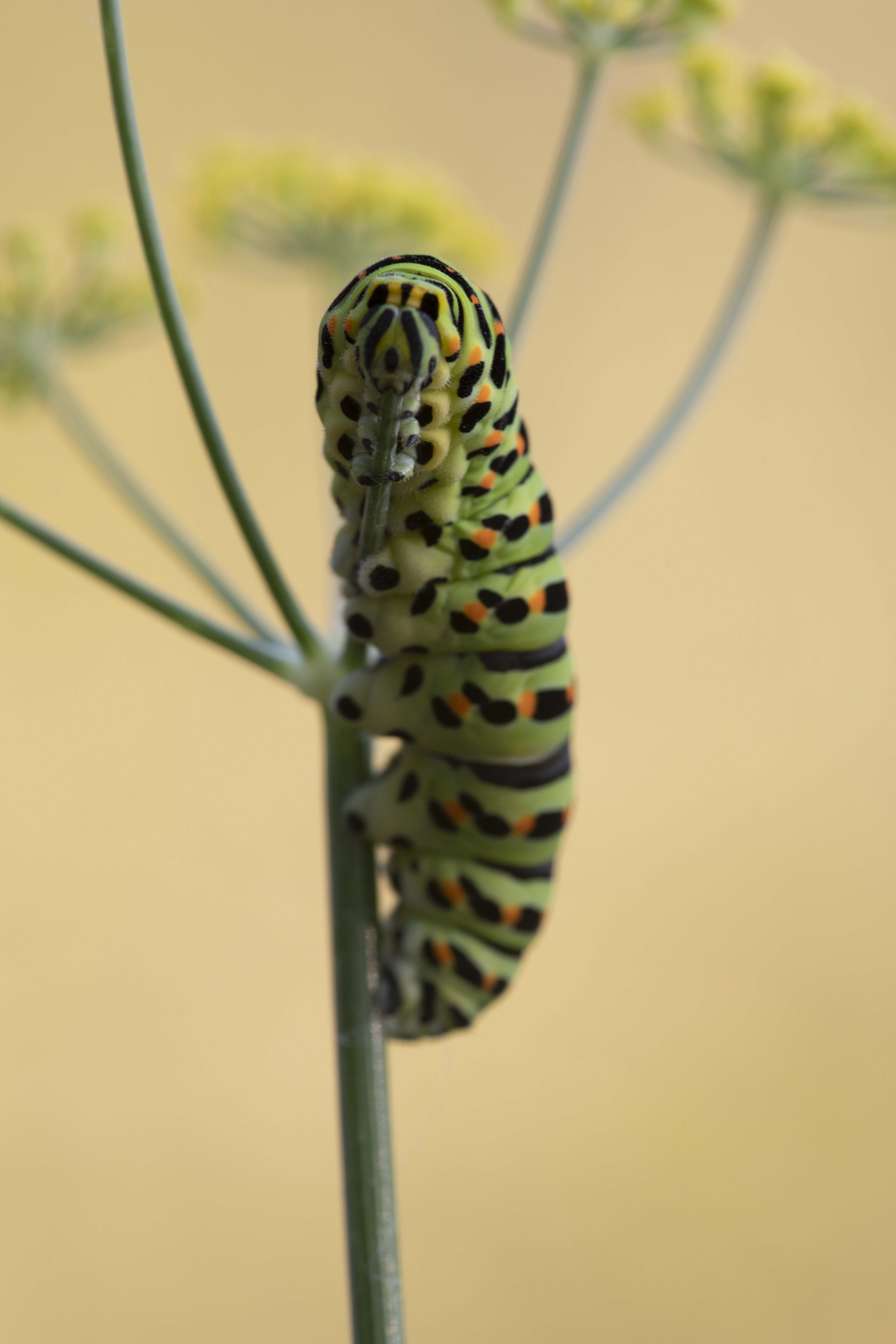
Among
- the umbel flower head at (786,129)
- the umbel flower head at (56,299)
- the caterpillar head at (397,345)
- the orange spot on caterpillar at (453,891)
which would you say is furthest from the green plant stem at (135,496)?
the umbel flower head at (786,129)

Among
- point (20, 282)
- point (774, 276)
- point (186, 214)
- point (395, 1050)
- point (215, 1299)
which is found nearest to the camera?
point (20, 282)

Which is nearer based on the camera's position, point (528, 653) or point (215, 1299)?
point (528, 653)

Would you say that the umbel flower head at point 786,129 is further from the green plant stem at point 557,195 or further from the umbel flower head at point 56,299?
the umbel flower head at point 56,299

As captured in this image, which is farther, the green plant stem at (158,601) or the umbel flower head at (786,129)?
the umbel flower head at (786,129)

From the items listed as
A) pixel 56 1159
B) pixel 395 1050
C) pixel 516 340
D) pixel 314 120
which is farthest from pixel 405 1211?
pixel 314 120

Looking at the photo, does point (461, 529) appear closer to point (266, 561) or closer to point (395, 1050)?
point (266, 561)

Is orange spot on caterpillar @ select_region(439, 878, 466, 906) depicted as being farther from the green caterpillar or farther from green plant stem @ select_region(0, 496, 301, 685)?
green plant stem @ select_region(0, 496, 301, 685)

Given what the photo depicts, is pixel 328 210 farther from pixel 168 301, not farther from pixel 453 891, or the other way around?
pixel 453 891

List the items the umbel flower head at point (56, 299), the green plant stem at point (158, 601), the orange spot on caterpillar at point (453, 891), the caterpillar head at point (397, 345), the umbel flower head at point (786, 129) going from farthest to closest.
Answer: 1. the umbel flower head at point (56, 299)
2. the umbel flower head at point (786, 129)
3. the orange spot on caterpillar at point (453, 891)
4. the green plant stem at point (158, 601)
5. the caterpillar head at point (397, 345)
